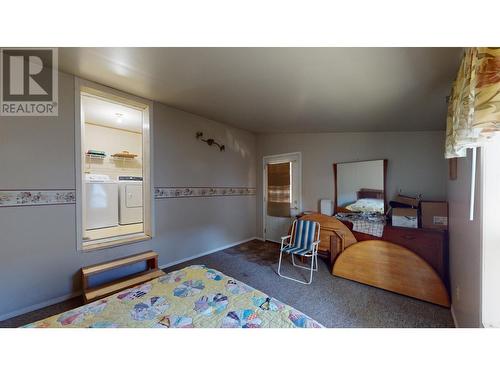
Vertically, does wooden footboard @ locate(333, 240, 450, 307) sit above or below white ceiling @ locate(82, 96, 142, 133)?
below

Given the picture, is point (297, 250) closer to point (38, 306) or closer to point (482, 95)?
point (482, 95)

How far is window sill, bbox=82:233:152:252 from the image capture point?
7.23 ft

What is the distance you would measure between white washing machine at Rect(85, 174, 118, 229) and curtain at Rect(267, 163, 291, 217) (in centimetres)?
304

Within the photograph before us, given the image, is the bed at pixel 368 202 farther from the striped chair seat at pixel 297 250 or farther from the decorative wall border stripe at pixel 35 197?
the decorative wall border stripe at pixel 35 197

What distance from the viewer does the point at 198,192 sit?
330 cm

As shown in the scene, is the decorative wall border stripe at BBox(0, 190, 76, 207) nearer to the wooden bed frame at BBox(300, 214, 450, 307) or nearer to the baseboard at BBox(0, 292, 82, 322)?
the baseboard at BBox(0, 292, 82, 322)

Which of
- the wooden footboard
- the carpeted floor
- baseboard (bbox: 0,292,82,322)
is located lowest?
the carpeted floor

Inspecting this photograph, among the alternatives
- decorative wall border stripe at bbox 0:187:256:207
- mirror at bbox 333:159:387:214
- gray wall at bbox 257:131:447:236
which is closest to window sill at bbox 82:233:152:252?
decorative wall border stripe at bbox 0:187:256:207

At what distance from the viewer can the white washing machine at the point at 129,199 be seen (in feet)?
12.3

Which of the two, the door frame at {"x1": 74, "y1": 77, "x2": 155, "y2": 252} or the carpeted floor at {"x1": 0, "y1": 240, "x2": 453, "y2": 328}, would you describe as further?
A: the door frame at {"x1": 74, "y1": 77, "x2": 155, "y2": 252}

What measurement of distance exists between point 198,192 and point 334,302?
2462mm

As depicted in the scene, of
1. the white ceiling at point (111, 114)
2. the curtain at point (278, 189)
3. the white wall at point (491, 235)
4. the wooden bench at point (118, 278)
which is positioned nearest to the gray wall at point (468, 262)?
the white wall at point (491, 235)
